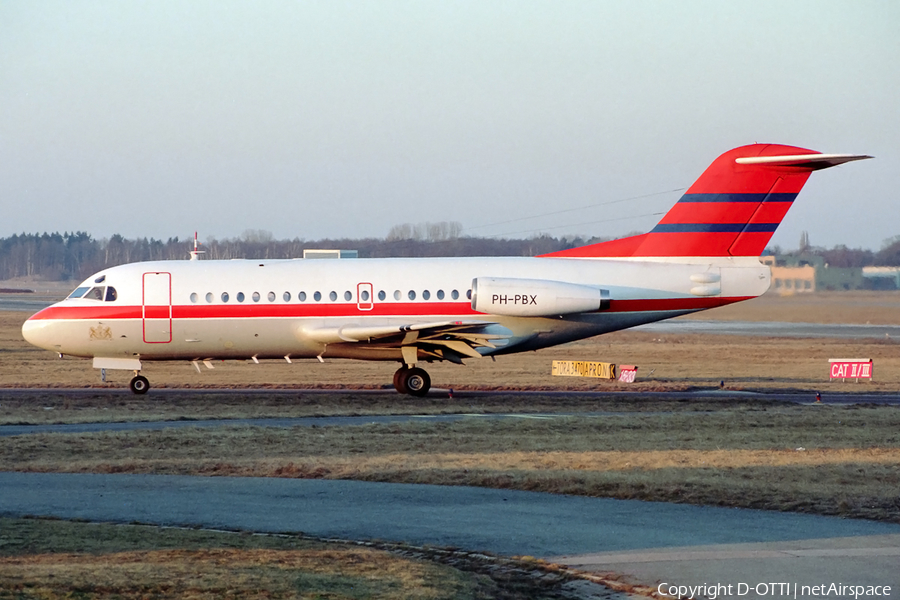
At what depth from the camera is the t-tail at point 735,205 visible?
27859 mm

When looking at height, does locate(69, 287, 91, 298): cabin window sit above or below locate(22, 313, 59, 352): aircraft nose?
above

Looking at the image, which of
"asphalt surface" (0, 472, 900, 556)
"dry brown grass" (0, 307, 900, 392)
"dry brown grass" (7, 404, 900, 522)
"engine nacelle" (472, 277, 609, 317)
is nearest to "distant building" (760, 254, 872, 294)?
"dry brown grass" (0, 307, 900, 392)

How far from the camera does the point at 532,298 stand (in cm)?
2712

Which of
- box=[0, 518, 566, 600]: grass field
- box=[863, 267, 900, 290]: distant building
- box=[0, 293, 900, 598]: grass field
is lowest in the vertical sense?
box=[0, 293, 900, 598]: grass field

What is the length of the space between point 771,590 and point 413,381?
64.7 ft

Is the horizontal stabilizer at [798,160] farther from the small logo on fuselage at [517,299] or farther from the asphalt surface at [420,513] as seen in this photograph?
the asphalt surface at [420,513]

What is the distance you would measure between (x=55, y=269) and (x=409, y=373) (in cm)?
13400

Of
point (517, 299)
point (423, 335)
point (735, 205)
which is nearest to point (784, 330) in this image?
point (735, 205)

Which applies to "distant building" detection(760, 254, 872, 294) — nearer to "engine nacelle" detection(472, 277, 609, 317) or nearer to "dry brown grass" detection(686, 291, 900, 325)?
"dry brown grass" detection(686, 291, 900, 325)

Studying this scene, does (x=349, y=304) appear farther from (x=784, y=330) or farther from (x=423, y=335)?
(x=784, y=330)

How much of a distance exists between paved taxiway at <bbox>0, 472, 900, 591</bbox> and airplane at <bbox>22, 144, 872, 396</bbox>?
13.1 metres

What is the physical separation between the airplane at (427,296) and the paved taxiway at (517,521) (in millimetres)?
13137

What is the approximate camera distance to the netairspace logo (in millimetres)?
8500

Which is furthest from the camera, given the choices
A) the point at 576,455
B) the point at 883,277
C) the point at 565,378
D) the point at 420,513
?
the point at 883,277
